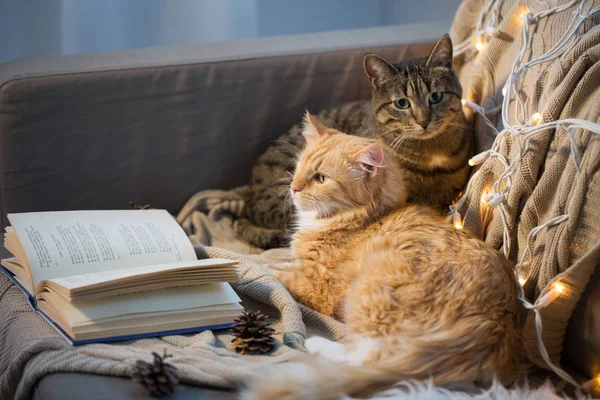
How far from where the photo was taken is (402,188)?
174 cm

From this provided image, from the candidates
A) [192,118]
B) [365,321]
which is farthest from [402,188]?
[192,118]

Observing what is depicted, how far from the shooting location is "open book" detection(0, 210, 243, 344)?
4.16ft

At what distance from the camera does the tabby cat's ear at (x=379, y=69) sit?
1857 mm

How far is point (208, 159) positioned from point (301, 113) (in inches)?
14.2

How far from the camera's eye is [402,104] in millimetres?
1846

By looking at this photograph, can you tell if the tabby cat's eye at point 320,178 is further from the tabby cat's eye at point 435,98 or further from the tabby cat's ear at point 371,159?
the tabby cat's eye at point 435,98

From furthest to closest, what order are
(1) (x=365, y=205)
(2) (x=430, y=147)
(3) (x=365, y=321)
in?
1. (2) (x=430, y=147)
2. (1) (x=365, y=205)
3. (3) (x=365, y=321)

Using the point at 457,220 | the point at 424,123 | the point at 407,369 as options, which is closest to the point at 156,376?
the point at 407,369

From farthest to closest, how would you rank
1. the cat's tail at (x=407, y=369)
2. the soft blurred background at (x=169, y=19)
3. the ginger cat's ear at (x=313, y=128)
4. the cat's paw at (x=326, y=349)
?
the soft blurred background at (x=169, y=19)
the ginger cat's ear at (x=313, y=128)
the cat's paw at (x=326, y=349)
the cat's tail at (x=407, y=369)

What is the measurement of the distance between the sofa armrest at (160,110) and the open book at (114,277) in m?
0.40

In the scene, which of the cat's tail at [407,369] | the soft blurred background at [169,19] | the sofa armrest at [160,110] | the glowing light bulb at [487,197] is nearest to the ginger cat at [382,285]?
the cat's tail at [407,369]

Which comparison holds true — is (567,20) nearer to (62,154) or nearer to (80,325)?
(80,325)

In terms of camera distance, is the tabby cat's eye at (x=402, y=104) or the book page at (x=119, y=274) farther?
the tabby cat's eye at (x=402, y=104)

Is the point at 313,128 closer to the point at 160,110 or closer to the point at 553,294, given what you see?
the point at 160,110
